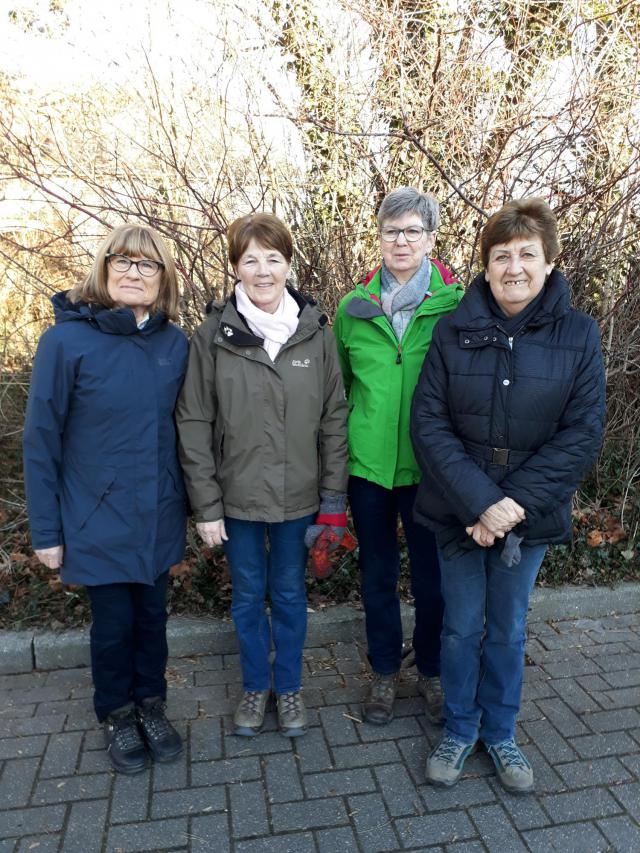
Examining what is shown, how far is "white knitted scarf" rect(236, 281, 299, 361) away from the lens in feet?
8.24

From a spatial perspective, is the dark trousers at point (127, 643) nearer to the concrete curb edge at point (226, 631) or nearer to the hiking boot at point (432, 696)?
the concrete curb edge at point (226, 631)

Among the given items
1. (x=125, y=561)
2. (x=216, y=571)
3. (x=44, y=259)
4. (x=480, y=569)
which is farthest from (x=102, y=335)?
(x=44, y=259)

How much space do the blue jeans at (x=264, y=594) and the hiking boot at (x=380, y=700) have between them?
33 cm

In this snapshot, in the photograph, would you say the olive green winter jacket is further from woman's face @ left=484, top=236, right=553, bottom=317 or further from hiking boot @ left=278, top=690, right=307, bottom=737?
hiking boot @ left=278, top=690, right=307, bottom=737

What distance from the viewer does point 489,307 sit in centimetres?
235

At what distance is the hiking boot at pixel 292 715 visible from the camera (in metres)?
2.83

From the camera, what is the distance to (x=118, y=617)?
256 cm

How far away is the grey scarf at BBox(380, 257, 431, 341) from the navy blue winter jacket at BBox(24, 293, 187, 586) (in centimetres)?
84

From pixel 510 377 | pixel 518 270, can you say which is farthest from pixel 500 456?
pixel 518 270

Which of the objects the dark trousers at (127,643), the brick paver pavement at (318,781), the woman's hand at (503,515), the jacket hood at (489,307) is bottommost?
the brick paver pavement at (318,781)

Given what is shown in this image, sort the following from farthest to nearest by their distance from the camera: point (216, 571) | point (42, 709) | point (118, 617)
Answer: point (216, 571) < point (42, 709) < point (118, 617)

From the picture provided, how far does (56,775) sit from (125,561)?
92cm

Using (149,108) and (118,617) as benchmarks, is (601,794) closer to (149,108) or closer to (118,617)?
(118,617)

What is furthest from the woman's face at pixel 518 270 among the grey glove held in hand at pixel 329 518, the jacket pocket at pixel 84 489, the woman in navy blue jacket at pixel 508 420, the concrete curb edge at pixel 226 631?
the concrete curb edge at pixel 226 631
